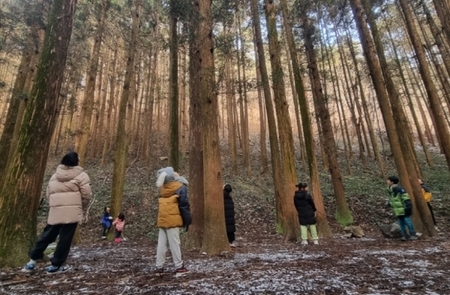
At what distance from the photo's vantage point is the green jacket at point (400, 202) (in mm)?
6688

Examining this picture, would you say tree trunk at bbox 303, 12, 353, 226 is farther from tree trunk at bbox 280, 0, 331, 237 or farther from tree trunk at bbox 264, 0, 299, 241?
tree trunk at bbox 264, 0, 299, 241

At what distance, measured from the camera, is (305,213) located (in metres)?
7.39

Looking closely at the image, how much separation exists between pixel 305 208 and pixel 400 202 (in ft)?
7.75

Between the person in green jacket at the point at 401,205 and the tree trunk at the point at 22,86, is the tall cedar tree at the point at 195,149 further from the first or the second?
the tree trunk at the point at 22,86

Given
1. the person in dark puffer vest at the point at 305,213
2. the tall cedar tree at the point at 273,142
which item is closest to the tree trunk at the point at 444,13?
the tall cedar tree at the point at 273,142

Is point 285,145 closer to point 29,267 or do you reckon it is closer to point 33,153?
→ point 33,153

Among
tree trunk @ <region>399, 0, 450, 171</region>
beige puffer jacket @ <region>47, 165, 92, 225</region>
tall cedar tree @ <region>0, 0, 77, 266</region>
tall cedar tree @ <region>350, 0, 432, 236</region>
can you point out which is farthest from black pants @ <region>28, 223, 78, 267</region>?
tree trunk @ <region>399, 0, 450, 171</region>

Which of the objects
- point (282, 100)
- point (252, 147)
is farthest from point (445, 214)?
point (252, 147)

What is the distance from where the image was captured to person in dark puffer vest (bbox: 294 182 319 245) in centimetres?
734

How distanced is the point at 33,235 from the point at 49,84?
2682 mm

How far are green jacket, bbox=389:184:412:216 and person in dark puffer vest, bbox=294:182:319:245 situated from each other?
6.57 feet

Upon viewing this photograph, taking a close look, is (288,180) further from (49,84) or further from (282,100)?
(49,84)

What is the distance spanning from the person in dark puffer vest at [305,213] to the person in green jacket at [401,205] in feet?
6.63

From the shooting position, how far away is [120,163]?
9.91 metres
